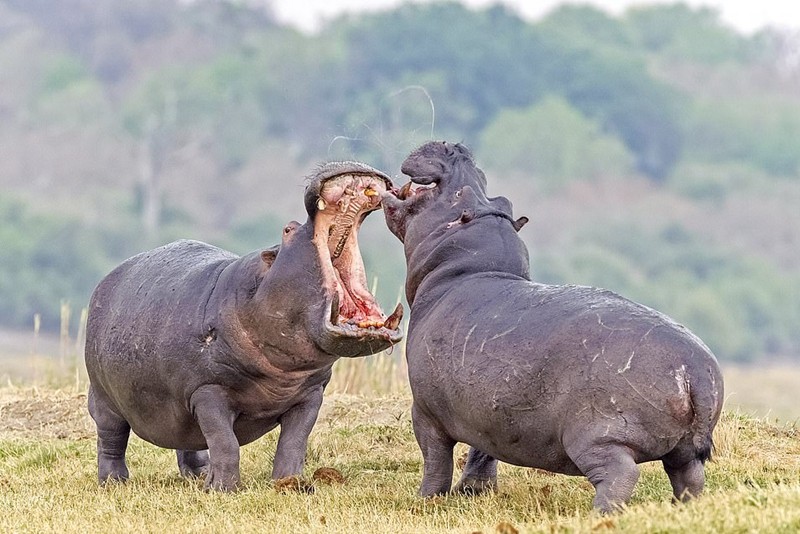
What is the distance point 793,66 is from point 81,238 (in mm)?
56589

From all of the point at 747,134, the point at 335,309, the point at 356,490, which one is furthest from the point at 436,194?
the point at 747,134

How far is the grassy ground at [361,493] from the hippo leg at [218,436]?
15 centimetres

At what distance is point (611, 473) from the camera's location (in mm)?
7699

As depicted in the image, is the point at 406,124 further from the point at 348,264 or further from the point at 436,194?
the point at 348,264

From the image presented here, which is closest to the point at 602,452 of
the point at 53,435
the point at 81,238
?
the point at 53,435

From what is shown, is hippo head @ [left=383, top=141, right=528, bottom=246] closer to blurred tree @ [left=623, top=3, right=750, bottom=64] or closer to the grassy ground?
the grassy ground

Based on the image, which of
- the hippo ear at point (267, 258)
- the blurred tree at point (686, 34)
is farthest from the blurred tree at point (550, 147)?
the hippo ear at point (267, 258)

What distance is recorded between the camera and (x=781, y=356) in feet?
216

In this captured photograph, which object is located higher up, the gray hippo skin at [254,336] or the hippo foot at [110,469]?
the gray hippo skin at [254,336]

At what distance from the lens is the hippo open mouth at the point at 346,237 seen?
29.1 feet

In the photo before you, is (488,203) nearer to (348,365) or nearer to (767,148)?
(348,365)

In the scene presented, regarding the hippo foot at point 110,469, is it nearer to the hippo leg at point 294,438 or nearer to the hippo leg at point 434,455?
the hippo leg at point 294,438

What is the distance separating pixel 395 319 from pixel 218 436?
1.27m

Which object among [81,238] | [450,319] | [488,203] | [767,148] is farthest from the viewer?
[767,148]
